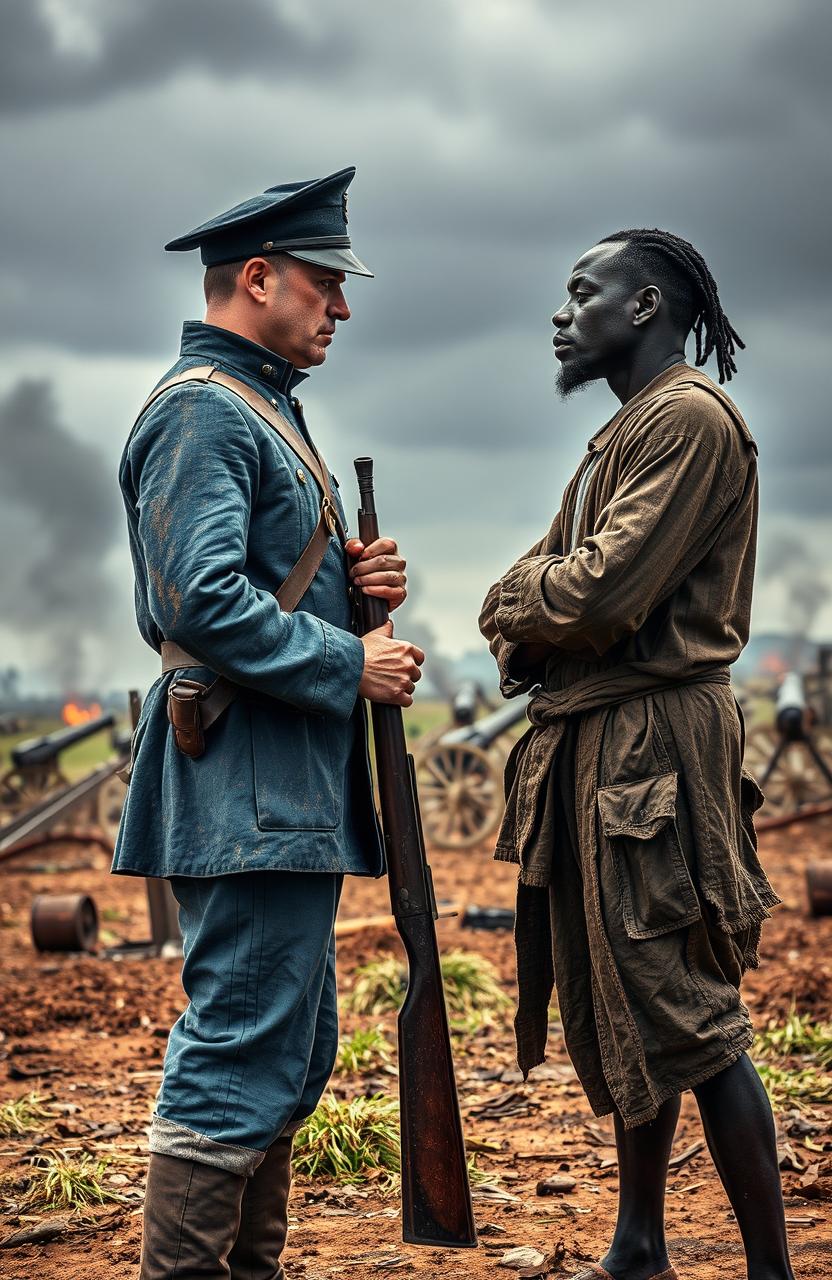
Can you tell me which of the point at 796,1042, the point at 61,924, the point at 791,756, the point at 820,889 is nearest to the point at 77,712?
the point at 791,756

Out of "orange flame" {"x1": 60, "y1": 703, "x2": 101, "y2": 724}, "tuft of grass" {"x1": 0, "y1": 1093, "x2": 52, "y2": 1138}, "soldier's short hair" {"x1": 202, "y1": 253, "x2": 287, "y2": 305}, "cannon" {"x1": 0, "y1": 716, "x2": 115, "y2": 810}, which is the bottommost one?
"tuft of grass" {"x1": 0, "y1": 1093, "x2": 52, "y2": 1138}

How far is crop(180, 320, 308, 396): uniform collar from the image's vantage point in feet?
10.2

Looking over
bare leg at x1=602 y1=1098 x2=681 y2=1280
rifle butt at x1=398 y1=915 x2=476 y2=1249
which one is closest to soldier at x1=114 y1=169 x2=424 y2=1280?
rifle butt at x1=398 y1=915 x2=476 y2=1249

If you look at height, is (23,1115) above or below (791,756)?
below

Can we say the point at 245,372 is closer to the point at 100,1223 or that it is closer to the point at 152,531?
the point at 152,531

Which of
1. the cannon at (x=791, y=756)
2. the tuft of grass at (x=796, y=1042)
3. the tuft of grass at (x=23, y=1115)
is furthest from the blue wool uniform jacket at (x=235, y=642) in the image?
the cannon at (x=791, y=756)

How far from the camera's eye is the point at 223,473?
2852 mm

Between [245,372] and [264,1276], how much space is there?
2002 millimetres

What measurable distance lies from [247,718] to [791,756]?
15553 millimetres

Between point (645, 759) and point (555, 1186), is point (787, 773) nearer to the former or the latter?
point (555, 1186)

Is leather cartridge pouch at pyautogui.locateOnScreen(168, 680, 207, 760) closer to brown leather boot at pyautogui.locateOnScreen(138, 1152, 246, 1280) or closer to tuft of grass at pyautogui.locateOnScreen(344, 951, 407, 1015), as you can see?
brown leather boot at pyautogui.locateOnScreen(138, 1152, 246, 1280)

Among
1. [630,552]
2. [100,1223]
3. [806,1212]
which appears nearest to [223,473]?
[630,552]

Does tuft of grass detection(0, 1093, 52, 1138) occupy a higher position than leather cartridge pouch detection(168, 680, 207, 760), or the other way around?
leather cartridge pouch detection(168, 680, 207, 760)

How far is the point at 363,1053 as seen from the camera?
19.0 ft
